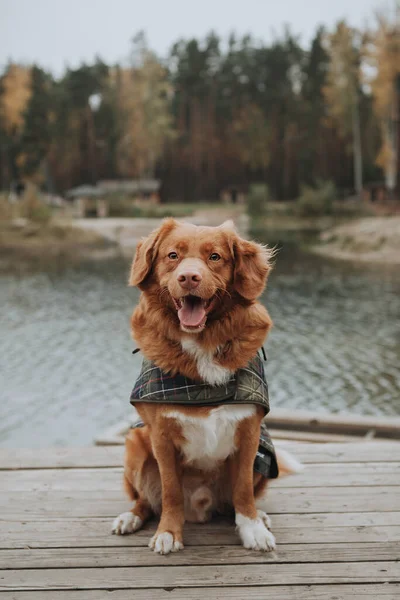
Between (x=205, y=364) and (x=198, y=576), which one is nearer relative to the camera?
(x=198, y=576)

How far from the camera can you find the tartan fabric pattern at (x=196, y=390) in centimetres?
224

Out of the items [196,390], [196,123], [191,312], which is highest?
[196,123]

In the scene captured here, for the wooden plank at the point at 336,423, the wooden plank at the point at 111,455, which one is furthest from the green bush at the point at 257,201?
the wooden plank at the point at 111,455

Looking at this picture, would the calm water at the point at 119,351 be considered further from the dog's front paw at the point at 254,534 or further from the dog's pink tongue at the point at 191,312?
the dog's pink tongue at the point at 191,312

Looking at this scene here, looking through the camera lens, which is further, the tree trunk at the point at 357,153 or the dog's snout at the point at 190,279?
the tree trunk at the point at 357,153

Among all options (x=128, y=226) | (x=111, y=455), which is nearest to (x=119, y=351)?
(x=111, y=455)

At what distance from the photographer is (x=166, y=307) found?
2289 millimetres

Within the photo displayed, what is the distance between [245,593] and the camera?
1.97 meters

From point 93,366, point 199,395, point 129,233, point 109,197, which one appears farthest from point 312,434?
point 109,197

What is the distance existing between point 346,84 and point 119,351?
28.5m

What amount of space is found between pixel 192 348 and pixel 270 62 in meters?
40.3

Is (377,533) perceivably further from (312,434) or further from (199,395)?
(312,434)

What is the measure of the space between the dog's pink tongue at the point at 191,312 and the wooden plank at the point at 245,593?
88 cm

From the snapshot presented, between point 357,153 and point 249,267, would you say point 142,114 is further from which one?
point 249,267
